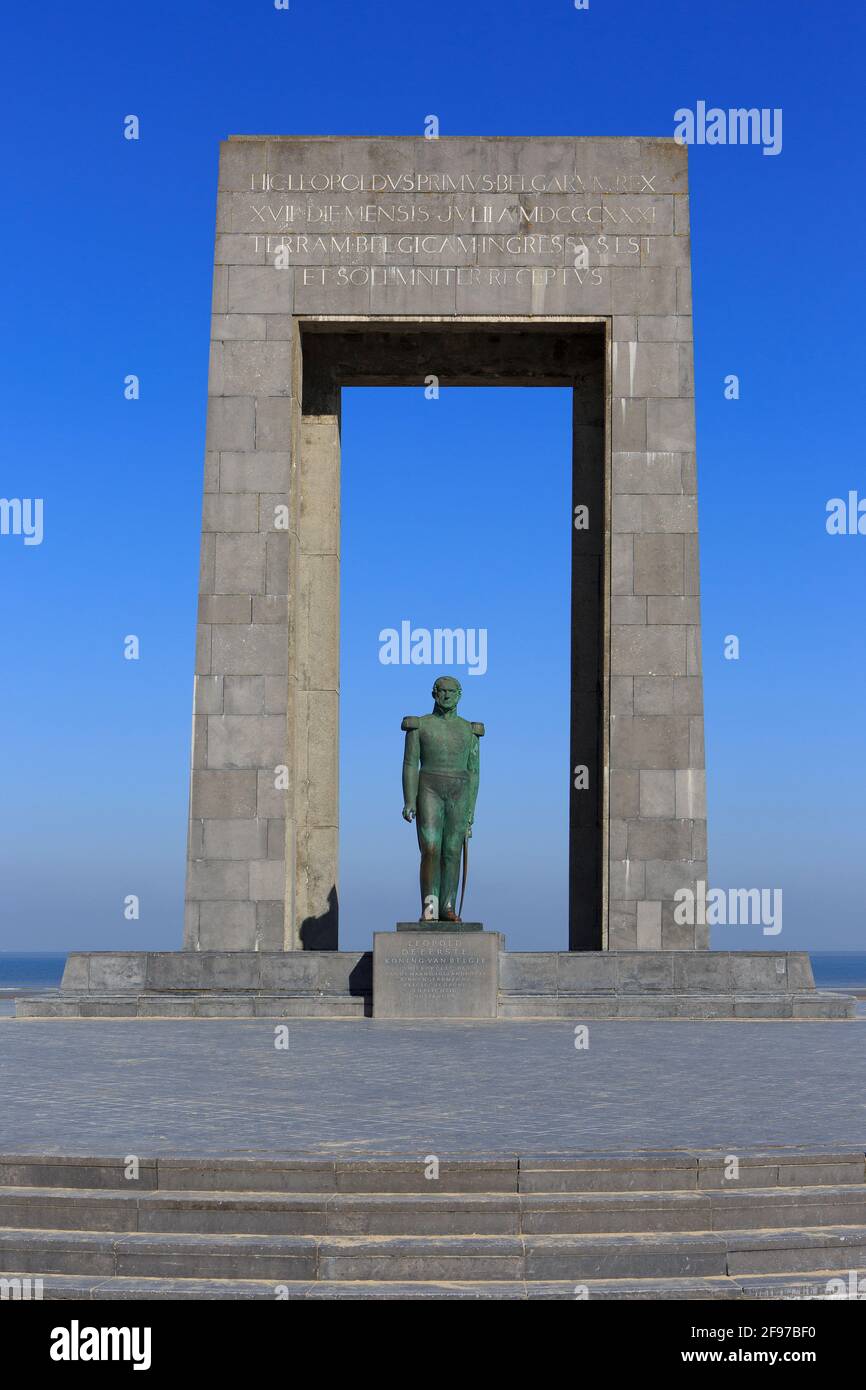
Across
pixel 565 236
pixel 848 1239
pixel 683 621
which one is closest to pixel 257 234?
pixel 565 236

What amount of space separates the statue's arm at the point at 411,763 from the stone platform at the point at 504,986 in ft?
7.17

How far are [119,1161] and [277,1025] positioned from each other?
10.8 meters

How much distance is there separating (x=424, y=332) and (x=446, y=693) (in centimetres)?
792

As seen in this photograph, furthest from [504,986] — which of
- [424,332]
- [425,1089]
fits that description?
[424,332]

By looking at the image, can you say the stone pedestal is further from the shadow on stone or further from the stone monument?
the shadow on stone

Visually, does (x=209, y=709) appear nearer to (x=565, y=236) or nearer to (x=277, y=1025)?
(x=277, y=1025)

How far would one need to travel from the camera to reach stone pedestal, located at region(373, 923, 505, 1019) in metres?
20.4

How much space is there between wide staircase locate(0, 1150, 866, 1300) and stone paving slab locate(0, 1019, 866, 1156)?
0.29 meters

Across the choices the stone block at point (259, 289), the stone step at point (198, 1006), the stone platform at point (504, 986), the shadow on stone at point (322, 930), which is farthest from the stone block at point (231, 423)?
the stone step at point (198, 1006)

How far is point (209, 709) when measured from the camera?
2405cm

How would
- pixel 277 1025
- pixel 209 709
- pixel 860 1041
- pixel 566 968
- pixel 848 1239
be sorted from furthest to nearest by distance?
pixel 209 709 < pixel 566 968 < pixel 277 1025 < pixel 860 1041 < pixel 848 1239

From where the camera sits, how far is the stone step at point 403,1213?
8.57 metres

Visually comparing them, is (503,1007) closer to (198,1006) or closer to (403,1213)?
(198,1006)

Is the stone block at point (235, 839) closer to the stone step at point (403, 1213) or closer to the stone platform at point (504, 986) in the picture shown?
the stone platform at point (504, 986)
